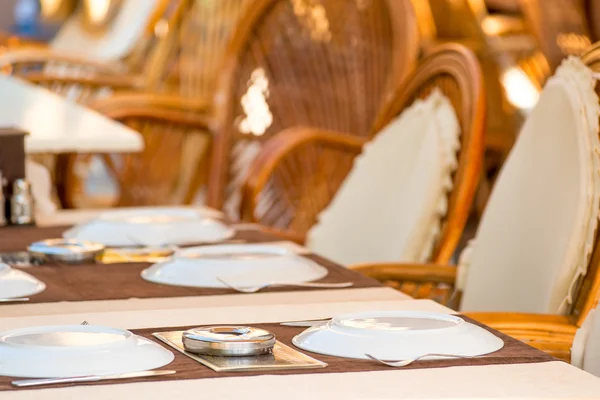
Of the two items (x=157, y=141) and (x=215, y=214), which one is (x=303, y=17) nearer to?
(x=157, y=141)

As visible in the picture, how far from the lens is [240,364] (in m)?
0.79

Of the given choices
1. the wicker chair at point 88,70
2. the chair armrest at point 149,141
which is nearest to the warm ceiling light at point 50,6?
the wicker chair at point 88,70

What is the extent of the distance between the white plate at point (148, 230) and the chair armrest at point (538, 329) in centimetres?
40

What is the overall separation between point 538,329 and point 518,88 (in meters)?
2.68

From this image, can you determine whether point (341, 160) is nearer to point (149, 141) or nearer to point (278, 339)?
point (149, 141)

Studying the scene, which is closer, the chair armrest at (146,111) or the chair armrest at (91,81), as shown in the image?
the chair armrest at (146,111)

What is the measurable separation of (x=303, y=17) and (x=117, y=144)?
774 mm

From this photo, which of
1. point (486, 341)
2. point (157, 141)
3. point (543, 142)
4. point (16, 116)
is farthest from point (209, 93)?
point (486, 341)

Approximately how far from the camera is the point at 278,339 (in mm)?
882

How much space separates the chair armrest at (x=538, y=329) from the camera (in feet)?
4.03

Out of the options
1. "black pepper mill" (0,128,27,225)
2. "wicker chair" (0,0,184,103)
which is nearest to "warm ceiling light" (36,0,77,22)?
"wicker chair" (0,0,184,103)

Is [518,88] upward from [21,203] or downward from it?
upward

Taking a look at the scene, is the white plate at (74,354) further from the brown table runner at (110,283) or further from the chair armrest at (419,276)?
the chair armrest at (419,276)

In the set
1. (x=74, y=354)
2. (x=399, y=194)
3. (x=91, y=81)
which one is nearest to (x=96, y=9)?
(x=91, y=81)
